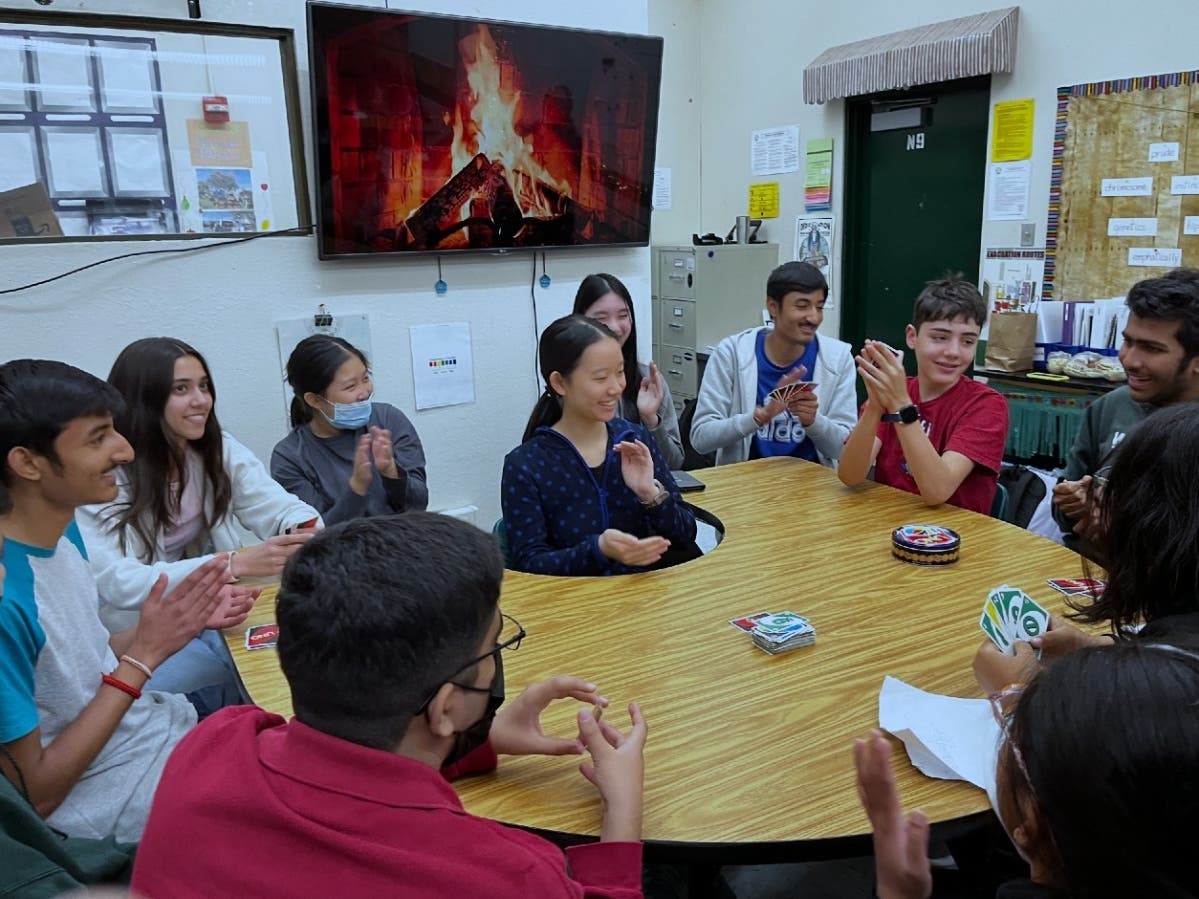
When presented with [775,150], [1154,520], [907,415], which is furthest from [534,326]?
[1154,520]

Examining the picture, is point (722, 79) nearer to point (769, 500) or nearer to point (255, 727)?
point (769, 500)

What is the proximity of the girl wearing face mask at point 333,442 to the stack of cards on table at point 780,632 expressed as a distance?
4.17ft

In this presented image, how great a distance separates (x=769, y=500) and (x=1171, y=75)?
9.71 ft

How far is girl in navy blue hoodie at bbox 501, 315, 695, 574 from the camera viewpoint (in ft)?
6.89

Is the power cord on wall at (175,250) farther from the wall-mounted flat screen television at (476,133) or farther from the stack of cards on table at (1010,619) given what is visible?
the stack of cards on table at (1010,619)

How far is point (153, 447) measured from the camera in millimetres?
2195

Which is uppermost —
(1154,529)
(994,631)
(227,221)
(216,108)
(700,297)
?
(216,108)

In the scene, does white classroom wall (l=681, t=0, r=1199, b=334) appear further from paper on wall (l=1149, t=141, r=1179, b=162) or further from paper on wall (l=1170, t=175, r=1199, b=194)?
paper on wall (l=1170, t=175, r=1199, b=194)

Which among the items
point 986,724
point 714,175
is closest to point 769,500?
point 986,724

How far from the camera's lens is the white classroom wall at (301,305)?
9.23 ft

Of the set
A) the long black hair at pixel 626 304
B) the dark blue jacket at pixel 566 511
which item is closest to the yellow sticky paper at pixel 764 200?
the long black hair at pixel 626 304

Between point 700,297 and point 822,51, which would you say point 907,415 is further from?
point 822,51

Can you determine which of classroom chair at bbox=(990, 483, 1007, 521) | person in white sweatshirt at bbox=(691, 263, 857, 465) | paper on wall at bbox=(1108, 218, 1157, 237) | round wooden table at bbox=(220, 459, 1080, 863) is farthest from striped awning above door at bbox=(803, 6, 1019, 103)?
round wooden table at bbox=(220, 459, 1080, 863)

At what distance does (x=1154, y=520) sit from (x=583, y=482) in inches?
48.6
